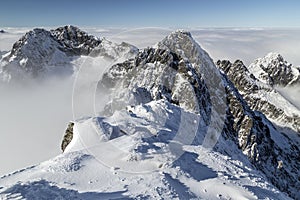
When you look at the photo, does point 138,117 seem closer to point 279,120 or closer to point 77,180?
point 77,180

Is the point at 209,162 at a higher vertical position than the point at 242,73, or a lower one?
higher

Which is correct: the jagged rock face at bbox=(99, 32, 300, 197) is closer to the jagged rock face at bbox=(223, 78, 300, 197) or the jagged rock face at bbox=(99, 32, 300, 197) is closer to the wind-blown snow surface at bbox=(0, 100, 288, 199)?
the jagged rock face at bbox=(223, 78, 300, 197)

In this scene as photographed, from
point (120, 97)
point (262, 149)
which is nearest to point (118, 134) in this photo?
point (120, 97)

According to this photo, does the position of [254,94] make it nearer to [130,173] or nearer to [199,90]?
[199,90]

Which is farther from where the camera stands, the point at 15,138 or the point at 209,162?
the point at 15,138

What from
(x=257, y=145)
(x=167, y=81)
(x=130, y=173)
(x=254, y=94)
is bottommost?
(x=254, y=94)

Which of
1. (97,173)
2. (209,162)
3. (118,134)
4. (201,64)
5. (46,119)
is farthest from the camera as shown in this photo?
(46,119)

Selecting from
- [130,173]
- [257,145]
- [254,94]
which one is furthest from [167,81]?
[254,94]

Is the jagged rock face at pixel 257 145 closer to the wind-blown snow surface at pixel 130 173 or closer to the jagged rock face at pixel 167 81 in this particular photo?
the jagged rock face at pixel 167 81

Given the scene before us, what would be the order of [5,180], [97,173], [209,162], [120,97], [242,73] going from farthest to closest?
[242,73], [120,97], [209,162], [97,173], [5,180]
